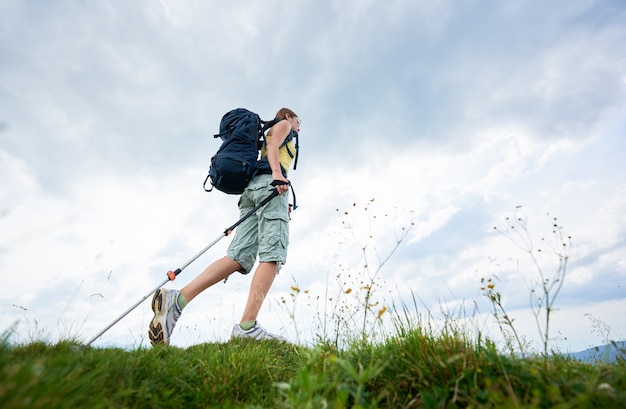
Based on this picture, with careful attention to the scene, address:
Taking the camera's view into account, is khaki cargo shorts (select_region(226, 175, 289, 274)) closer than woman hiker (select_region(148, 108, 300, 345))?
No

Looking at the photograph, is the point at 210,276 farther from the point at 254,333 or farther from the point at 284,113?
the point at 284,113

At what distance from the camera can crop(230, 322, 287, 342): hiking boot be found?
466cm

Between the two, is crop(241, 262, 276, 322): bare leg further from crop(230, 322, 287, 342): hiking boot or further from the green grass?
the green grass

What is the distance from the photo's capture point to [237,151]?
5.16 m

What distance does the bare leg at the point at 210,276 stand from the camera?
481 cm

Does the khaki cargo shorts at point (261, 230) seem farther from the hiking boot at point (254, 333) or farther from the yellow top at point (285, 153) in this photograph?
the hiking boot at point (254, 333)

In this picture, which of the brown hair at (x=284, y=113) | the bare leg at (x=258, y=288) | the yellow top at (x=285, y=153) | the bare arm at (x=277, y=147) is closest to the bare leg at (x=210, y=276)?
the bare leg at (x=258, y=288)

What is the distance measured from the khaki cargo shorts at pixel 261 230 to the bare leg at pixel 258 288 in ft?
0.37

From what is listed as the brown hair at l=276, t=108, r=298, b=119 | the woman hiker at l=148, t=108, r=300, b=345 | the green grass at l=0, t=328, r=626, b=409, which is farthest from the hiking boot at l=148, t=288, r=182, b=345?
the brown hair at l=276, t=108, r=298, b=119

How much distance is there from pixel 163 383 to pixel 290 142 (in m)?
3.68

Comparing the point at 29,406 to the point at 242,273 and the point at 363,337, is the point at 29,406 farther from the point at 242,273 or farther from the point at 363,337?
the point at 242,273

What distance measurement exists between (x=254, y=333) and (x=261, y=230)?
1.29 m

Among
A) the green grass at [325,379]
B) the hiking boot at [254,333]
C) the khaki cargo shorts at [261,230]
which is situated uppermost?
the khaki cargo shorts at [261,230]

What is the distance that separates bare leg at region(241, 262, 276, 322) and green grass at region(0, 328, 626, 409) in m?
1.44
